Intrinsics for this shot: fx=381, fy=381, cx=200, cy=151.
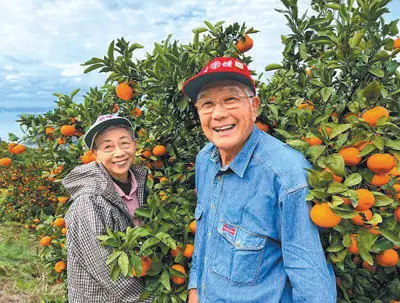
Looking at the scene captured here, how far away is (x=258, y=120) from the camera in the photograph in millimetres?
2125

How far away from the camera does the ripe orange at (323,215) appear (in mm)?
1288

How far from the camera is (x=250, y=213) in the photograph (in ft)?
4.65

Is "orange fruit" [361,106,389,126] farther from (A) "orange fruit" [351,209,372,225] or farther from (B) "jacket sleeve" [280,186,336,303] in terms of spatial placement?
(B) "jacket sleeve" [280,186,336,303]

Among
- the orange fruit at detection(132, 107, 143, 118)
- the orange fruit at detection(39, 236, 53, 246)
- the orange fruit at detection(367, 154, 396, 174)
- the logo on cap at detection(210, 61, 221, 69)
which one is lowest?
the orange fruit at detection(39, 236, 53, 246)

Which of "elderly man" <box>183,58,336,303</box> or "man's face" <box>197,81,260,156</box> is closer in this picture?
"elderly man" <box>183,58,336,303</box>

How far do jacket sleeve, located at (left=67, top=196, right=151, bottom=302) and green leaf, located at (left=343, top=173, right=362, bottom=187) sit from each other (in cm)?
109

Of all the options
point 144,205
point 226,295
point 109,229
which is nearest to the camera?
point 226,295

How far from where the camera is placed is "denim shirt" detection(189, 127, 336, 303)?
1.30 metres

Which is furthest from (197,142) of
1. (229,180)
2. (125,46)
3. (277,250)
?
(277,250)

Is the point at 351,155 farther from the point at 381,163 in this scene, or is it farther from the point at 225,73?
the point at 225,73

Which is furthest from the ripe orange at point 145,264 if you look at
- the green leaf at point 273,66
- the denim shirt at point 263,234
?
the green leaf at point 273,66

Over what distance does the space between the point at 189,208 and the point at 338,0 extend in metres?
1.53

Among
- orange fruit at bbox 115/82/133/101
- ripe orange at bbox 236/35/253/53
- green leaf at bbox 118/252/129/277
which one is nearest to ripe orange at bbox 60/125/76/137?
orange fruit at bbox 115/82/133/101

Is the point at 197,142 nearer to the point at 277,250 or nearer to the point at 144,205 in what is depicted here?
the point at 144,205
